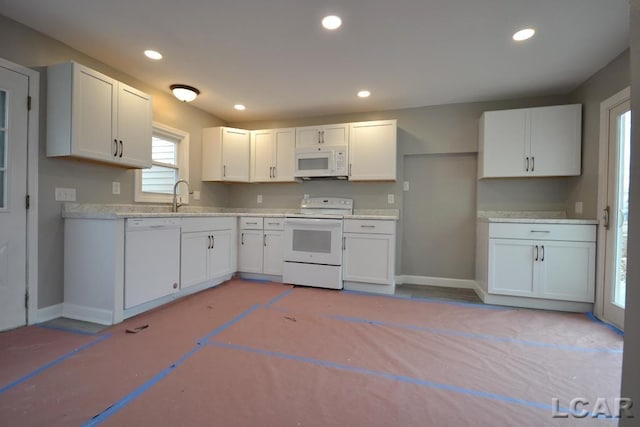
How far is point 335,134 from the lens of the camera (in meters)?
4.02

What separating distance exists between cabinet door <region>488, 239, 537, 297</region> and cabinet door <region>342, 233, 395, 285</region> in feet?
3.51

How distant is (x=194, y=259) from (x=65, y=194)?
129 cm

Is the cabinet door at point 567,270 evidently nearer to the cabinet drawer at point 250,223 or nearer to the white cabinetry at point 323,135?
the white cabinetry at point 323,135

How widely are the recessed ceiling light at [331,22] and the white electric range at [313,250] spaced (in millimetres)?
2039

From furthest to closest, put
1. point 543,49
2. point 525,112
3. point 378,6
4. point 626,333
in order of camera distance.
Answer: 1. point 525,112
2. point 543,49
3. point 378,6
4. point 626,333

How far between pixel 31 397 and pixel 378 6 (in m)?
3.11

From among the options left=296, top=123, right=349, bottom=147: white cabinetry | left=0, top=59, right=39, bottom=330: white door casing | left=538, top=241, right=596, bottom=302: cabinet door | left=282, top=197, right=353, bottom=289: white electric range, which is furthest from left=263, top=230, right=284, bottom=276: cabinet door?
left=538, top=241, right=596, bottom=302: cabinet door

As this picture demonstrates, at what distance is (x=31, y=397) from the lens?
1.49m

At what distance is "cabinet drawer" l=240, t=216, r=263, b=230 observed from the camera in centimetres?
405

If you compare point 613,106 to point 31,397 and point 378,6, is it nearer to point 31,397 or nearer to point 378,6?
point 378,6

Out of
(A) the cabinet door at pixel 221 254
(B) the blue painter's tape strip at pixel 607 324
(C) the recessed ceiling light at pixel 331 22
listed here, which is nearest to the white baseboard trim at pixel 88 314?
(A) the cabinet door at pixel 221 254

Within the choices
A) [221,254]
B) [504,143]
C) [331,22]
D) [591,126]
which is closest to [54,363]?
[221,254]

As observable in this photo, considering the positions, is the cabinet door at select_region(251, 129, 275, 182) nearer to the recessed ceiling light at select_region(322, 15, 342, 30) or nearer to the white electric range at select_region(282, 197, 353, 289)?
the white electric range at select_region(282, 197, 353, 289)

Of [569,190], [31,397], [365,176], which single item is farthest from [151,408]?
[569,190]
